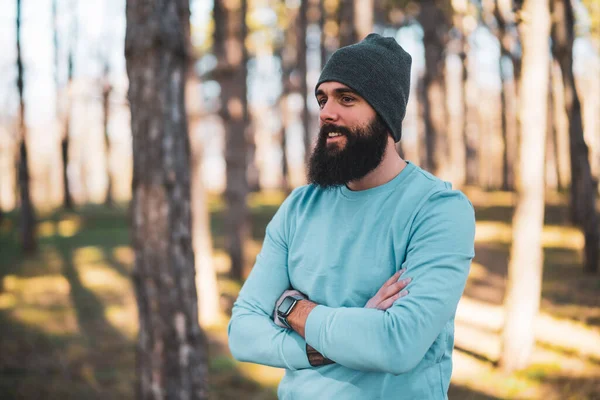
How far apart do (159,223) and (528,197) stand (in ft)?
15.0

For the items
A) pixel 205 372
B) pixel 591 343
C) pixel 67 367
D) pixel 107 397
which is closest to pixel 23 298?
pixel 67 367

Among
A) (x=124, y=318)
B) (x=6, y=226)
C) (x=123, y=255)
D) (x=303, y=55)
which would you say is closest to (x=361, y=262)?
(x=124, y=318)

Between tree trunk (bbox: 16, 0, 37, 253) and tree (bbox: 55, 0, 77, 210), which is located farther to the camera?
tree (bbox: 55, 0, 77, 210)

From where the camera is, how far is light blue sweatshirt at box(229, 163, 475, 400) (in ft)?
7.22

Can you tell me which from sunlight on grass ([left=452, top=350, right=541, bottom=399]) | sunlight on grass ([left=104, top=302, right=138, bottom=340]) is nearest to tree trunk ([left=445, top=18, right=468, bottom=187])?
sunlight on grass ([left=104, top=302, right=138, bottom=340])

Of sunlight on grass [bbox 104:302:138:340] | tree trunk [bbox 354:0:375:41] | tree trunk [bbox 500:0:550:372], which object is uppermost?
tree trunk [bbox 354:0:375:41]

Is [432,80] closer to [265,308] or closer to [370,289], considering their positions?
[265,308]

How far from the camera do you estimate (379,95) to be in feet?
8.32

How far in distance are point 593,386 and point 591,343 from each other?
5.85ft

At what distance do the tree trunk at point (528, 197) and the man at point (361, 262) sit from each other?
5.18 meters

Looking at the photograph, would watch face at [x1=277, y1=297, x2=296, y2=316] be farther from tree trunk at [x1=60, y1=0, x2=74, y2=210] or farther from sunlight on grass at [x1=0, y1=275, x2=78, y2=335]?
tree trunk at [x1=60, y1=0, x2=74, y2=210]

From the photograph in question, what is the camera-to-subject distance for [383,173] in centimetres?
255

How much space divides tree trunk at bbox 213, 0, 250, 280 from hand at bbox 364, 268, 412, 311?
10851mm

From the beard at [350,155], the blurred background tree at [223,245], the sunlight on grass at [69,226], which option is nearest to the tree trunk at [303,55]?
the blurred background tree at [223,245]
